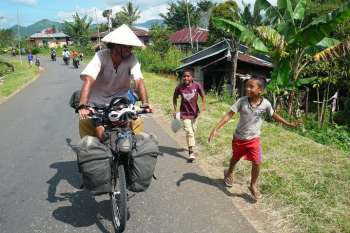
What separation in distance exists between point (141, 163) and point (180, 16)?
6470 centimetres

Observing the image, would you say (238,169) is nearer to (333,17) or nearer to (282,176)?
(282,176)

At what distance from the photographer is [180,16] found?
66562 mm

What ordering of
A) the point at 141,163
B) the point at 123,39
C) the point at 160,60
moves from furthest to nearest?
Answer: the point at 160,60 < the point at 123,39 < the point at 141,163

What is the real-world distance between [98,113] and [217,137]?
14.5 feet

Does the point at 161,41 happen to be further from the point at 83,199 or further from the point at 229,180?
the point at 83,199

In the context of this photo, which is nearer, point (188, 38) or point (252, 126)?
point (252, 126)

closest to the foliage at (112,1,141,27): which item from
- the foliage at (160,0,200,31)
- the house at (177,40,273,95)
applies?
the foliage at (160,0,200,31)

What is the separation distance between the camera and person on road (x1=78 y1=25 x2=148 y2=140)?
4320 mm

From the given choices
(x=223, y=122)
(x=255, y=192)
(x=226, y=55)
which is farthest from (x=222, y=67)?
(x=255, y=192)

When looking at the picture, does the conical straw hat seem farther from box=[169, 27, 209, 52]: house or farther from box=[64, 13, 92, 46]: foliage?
box=[64, 13, 92, 46]: foliage

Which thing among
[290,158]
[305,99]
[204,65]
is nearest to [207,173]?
[290,158]

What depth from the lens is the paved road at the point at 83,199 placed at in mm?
4555

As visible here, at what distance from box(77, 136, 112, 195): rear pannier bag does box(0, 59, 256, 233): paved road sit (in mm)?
679

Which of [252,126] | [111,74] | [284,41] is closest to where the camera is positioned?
[111,74]
